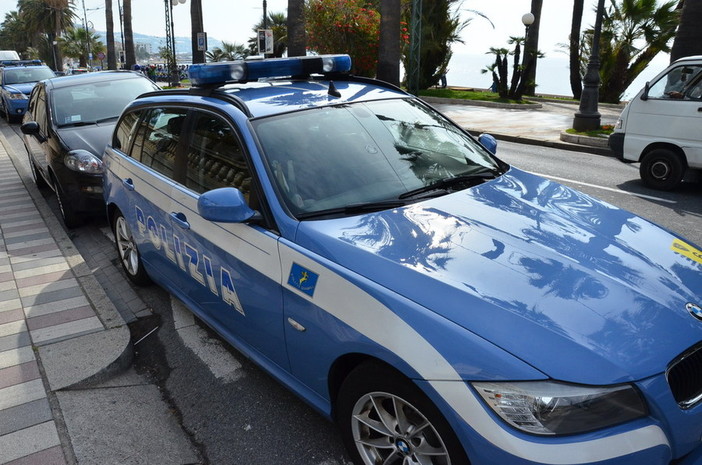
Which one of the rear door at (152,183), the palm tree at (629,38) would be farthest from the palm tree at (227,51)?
the rear door at (152,183)

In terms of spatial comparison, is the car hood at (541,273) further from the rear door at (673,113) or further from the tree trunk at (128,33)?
the tree trunk at (128,33)

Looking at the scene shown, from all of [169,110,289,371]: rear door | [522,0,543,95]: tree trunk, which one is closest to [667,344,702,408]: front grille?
[169,110,289,371]: rear door

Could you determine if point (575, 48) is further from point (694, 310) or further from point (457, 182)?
point (694, 310)

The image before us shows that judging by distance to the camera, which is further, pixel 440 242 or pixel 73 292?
pixel 73 292

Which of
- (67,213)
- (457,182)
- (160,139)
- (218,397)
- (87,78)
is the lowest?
(218,397)

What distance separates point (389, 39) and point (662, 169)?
996cm

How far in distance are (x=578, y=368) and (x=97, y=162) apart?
19.8ft

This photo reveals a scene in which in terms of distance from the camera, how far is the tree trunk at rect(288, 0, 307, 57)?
16.1 metres

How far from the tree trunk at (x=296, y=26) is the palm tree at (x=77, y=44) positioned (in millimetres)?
62134

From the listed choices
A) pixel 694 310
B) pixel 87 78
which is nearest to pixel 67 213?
pixel 87 78

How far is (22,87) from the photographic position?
63.7 ft

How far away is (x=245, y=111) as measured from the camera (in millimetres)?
3186

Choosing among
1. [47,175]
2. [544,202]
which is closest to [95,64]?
[47,175]

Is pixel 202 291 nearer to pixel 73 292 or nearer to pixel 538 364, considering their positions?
pixel 73 292
